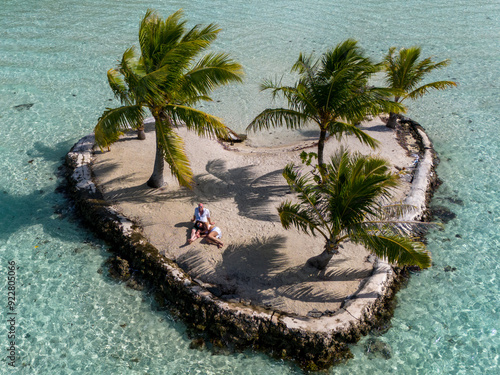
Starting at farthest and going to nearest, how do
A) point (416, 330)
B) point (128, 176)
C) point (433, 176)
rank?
point (433, 176), point (128, 176), point (416, 330)

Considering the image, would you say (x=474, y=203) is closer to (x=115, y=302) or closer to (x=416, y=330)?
(x=416, y=330)

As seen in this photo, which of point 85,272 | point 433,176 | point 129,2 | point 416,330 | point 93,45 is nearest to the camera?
point 416,330

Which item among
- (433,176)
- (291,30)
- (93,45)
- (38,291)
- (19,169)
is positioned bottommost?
(38,291)

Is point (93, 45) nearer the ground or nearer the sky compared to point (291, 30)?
nearer the ground

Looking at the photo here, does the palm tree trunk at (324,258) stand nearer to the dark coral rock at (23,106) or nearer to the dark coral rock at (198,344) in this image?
the dark coral rock at (198,344)

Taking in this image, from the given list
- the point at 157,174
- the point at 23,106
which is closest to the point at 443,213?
the point at 157,174

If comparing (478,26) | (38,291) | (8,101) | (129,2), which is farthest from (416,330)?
(129,2)
